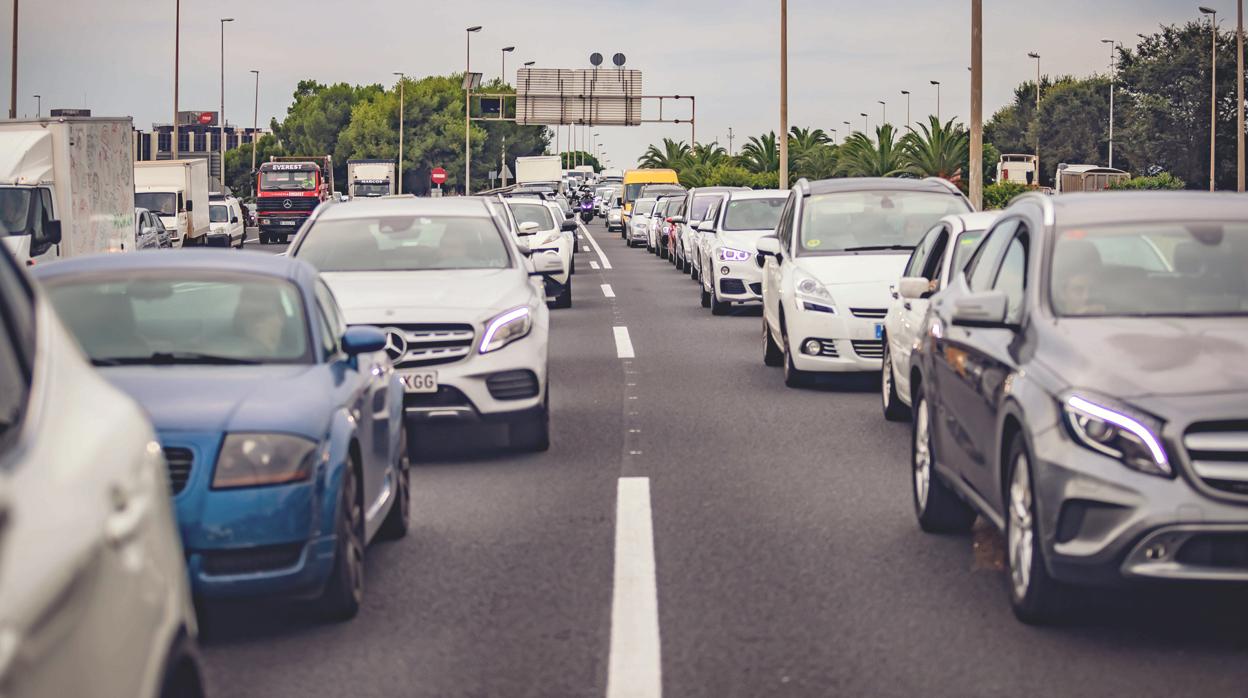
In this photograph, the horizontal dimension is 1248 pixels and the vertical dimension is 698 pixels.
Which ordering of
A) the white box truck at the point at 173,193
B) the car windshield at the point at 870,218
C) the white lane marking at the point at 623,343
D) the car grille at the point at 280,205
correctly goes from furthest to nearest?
1. the car grille at the point at 280,205
2. the white box truck at the point at 173,193
3. the white lane marking at the point at 623,343
4. the car windshield at the point at 870,218

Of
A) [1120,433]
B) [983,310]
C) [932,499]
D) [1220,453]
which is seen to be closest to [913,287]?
[932,499]

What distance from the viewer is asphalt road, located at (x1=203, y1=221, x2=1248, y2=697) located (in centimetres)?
575

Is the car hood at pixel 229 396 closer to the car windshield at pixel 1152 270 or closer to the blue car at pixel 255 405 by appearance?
the blue car at pixel 255 405

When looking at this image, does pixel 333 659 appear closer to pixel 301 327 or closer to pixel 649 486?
pixel 301 327

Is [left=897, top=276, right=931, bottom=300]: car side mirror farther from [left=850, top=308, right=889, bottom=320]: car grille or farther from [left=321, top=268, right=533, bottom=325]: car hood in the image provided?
[left=850, top=308, right=889, bottom=320]: car grille

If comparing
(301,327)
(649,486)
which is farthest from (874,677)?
(649,486)

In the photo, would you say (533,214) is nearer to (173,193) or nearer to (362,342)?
(173,193)

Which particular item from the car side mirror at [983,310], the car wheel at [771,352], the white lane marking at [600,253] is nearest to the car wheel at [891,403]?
the car wheel at [771,352]

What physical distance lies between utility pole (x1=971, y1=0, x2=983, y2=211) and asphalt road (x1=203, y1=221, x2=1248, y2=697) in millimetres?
18237

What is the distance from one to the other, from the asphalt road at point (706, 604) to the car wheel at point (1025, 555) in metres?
0.08

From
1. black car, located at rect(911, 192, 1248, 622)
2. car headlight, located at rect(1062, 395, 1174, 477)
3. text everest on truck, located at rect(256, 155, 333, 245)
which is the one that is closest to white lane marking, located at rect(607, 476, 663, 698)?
black car, located at rect(911, 192, 1248, 622)

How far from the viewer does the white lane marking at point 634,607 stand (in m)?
5.68

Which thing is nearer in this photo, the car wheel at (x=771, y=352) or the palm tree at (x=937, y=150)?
the car wheel at (x=771, y=352)

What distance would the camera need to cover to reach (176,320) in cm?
742
